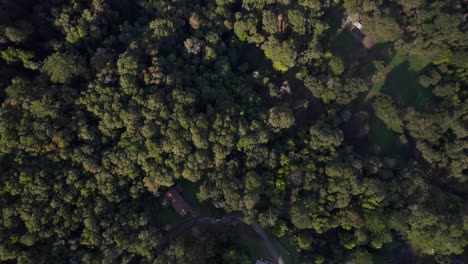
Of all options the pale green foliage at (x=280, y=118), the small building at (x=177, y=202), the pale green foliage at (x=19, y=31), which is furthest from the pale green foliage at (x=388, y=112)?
the pale green foliage at (x=19, y=31)

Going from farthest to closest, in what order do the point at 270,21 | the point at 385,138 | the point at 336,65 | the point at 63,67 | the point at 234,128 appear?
the point at 385,138 < the point at 336,65 < the point at 270,21 < the point at 234,128 < the point at 63,67

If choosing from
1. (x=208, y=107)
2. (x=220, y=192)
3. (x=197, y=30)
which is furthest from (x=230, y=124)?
(x=197, y=30)

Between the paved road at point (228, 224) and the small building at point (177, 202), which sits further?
the paved road at point (228, 224)

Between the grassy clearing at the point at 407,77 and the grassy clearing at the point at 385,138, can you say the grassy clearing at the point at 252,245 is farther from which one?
the grassy clearing at the point at 407,77

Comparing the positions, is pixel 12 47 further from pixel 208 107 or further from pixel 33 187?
pixel 208 107

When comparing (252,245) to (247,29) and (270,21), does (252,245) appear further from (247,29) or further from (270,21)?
(270,21)

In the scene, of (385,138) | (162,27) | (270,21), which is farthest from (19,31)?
(385,138)
